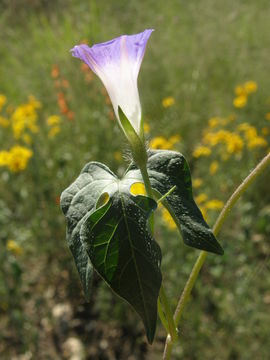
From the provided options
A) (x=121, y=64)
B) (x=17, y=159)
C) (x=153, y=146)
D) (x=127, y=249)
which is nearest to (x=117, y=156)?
(x=153, y=146)

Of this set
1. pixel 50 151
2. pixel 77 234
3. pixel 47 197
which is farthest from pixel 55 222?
pixel 77 234

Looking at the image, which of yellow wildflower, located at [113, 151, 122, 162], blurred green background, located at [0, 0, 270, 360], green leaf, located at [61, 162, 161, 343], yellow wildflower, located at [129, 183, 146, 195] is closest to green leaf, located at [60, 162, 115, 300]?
green leaf, located at [61, 162, 161, 343]

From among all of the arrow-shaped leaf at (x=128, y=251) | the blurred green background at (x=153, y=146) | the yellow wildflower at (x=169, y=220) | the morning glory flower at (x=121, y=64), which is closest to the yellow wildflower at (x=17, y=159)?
the blurred green background at (x=153, y=146)

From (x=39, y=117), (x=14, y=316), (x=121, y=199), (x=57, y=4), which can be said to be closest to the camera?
(x=121, y=199)

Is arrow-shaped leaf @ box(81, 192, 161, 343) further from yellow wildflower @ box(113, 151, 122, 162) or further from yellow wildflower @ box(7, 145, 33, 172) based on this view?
yellow wildflower @ box(113, 151, 122, 162)

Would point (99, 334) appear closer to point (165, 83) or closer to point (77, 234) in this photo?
point (77, 234)

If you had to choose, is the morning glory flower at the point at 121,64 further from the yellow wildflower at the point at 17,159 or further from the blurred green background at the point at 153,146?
the yellow wildflower at the point at 17,159
